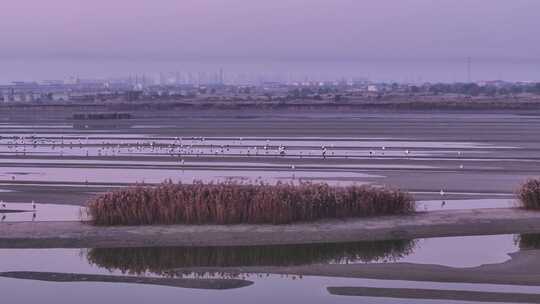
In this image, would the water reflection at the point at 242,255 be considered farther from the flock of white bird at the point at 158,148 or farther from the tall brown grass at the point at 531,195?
the flock of white bird at the point at 158,148

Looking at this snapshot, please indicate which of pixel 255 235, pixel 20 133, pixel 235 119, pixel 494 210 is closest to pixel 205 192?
pixel 255 235

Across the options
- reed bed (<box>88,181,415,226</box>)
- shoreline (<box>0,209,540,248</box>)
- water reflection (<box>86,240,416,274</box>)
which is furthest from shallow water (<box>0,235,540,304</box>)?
reed bed (<box>88,181,415,226</box>)

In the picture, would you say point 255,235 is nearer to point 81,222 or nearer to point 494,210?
point 81,222

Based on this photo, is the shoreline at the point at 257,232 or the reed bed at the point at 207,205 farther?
the reed bed at the point at 207,205

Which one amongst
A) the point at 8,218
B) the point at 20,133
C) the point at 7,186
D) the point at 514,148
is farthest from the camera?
the point at 20,133

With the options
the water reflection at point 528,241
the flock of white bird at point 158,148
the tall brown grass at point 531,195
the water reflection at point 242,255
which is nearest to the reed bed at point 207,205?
the water reflection at point 242,255

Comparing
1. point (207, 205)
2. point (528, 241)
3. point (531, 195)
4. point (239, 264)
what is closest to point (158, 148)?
point (207, 205)

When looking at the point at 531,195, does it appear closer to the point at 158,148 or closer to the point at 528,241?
the point at 528,241
